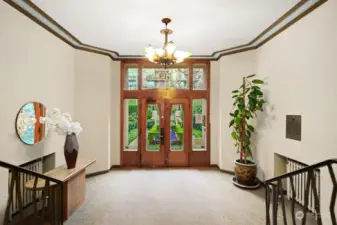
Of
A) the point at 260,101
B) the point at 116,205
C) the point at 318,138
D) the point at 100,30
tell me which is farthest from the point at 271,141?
the point at 100,30

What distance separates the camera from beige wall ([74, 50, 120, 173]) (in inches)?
199

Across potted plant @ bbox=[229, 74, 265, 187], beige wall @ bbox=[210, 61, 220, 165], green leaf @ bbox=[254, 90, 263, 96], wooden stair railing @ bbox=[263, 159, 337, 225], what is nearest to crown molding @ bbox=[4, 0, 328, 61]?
beige wall @ bbox=[210, 61, 220, 165]

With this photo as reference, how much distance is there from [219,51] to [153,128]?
2.85 meters

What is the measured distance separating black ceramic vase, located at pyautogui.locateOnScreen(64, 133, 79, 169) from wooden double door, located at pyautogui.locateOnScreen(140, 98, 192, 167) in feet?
8.80

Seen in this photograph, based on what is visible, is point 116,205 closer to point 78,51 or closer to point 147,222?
point 147,222

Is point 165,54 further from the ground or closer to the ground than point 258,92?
further from the ground

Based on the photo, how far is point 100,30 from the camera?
4.09 meters

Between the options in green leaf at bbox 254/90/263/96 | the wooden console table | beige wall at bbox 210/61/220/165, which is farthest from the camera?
beige wall at bbox 210/61/220/165

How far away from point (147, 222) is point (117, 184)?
177 centimetres

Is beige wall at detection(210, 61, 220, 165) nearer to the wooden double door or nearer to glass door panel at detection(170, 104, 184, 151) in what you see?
the wooden double door

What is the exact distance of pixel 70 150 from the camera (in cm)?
342

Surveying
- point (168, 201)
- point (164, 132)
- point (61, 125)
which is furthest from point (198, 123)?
point (61, 125)

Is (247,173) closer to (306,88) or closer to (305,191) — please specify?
(306,88)

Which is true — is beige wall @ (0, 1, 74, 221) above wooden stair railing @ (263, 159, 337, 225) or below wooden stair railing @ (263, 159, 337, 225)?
above
